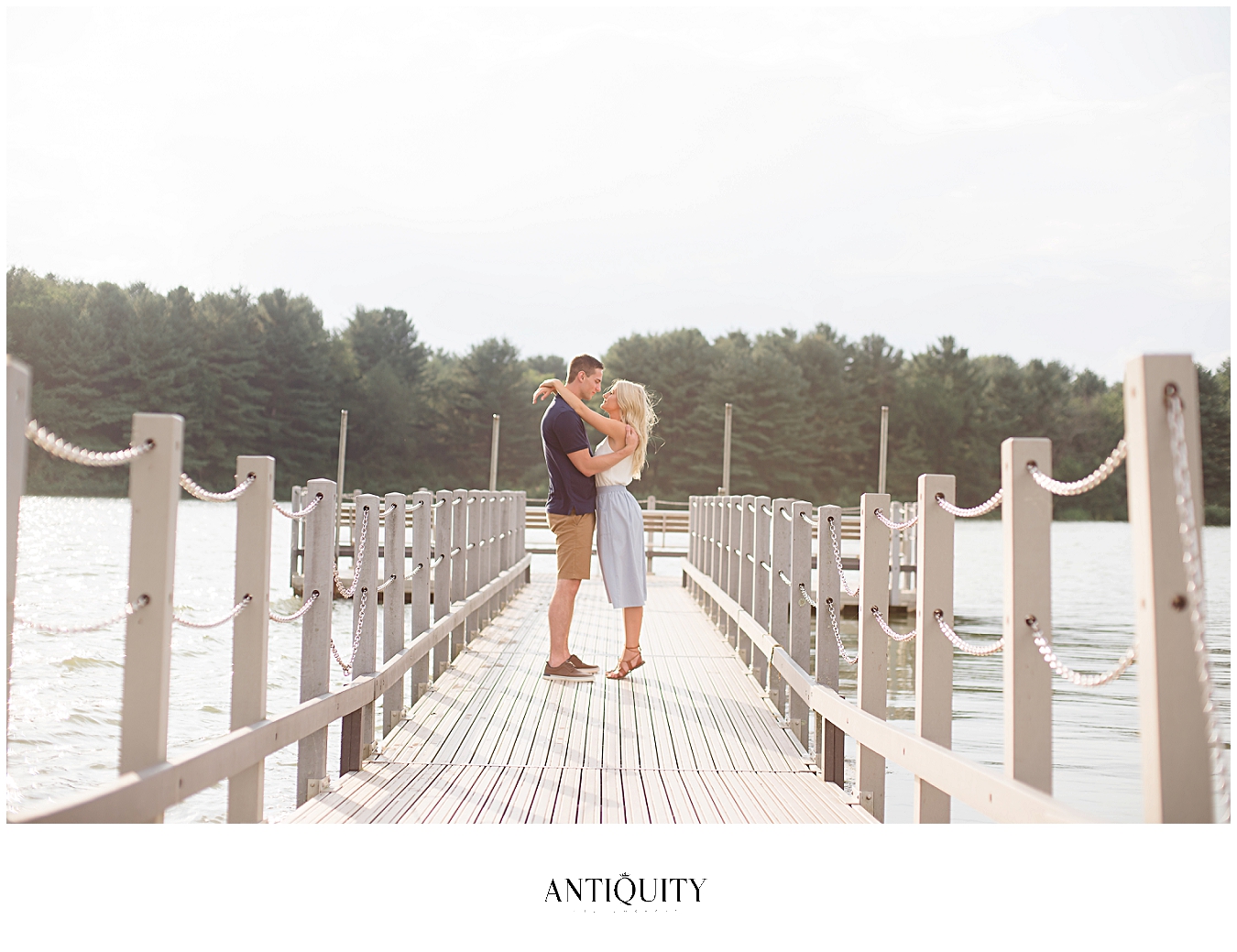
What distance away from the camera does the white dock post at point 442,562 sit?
5836 millimetres

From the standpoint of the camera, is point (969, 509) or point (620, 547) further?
point (620, 547)

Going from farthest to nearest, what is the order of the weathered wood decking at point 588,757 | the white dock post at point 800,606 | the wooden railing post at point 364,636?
the white dock post at point 800,606 < the wooden railing post at point 364,636 < the weathered wood decking at point 588,757

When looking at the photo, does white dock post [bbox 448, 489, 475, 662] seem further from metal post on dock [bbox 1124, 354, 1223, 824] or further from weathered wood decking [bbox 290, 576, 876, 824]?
metal post on dock [bbox 1124, 354, 1223, 824]

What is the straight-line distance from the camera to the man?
4973mm

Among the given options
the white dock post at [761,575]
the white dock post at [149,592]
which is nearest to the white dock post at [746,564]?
the white dock post at [761,575]

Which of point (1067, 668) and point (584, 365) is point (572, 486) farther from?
point (1067, 668)

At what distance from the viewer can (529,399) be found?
47.3 meters

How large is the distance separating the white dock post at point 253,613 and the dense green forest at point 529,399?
128ft

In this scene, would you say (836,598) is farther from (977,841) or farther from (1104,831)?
(1104,831)

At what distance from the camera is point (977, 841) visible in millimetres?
2301

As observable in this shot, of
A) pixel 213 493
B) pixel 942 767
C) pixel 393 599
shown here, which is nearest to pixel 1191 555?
pixel 942 767

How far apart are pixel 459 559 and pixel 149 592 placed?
14.2 ft

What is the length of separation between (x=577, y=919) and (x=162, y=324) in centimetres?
4311

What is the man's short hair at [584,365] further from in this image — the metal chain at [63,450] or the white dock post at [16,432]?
the white dock post at [16,432]
